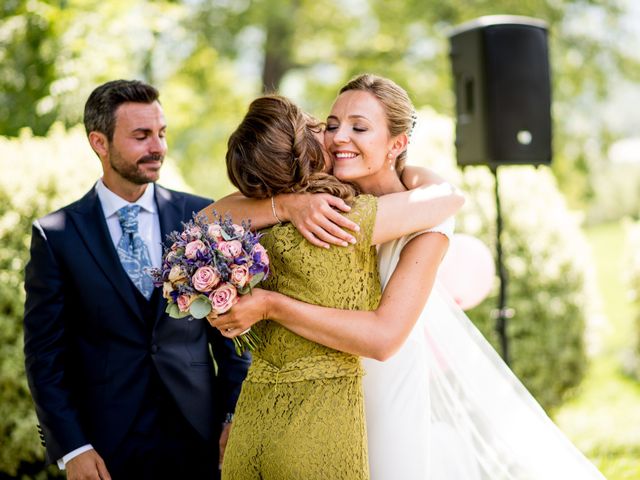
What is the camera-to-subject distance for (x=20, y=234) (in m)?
5.38

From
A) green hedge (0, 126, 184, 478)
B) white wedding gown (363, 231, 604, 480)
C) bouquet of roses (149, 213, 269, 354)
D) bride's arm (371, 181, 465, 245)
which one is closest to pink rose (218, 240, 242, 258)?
bouquet of roses (149, 213, 269, 354)

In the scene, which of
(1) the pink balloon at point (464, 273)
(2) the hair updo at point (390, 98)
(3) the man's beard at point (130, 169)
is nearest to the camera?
(2) the hair updo at point (390, 98)

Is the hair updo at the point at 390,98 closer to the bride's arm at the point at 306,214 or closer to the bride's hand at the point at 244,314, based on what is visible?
the bride's arm at the point at 306,214

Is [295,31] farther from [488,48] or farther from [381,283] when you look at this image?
[381,283]

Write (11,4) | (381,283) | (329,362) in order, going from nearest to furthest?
(329,362) < (381,283) < (11,4)

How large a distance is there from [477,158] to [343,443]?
419cm

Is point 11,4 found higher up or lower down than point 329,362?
higher up

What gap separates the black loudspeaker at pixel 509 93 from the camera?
6.13 metres

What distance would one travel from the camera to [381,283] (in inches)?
107

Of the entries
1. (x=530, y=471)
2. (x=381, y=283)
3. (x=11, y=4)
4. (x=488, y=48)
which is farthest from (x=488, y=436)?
(x=11, y=4)

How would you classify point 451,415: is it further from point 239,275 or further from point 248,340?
point 239,275

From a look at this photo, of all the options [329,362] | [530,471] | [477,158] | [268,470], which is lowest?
[530,471]

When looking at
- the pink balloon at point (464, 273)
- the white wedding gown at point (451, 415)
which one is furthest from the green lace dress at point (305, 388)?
the pink balloon at point (464, 273)

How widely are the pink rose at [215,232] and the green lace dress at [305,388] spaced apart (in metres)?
0.21
